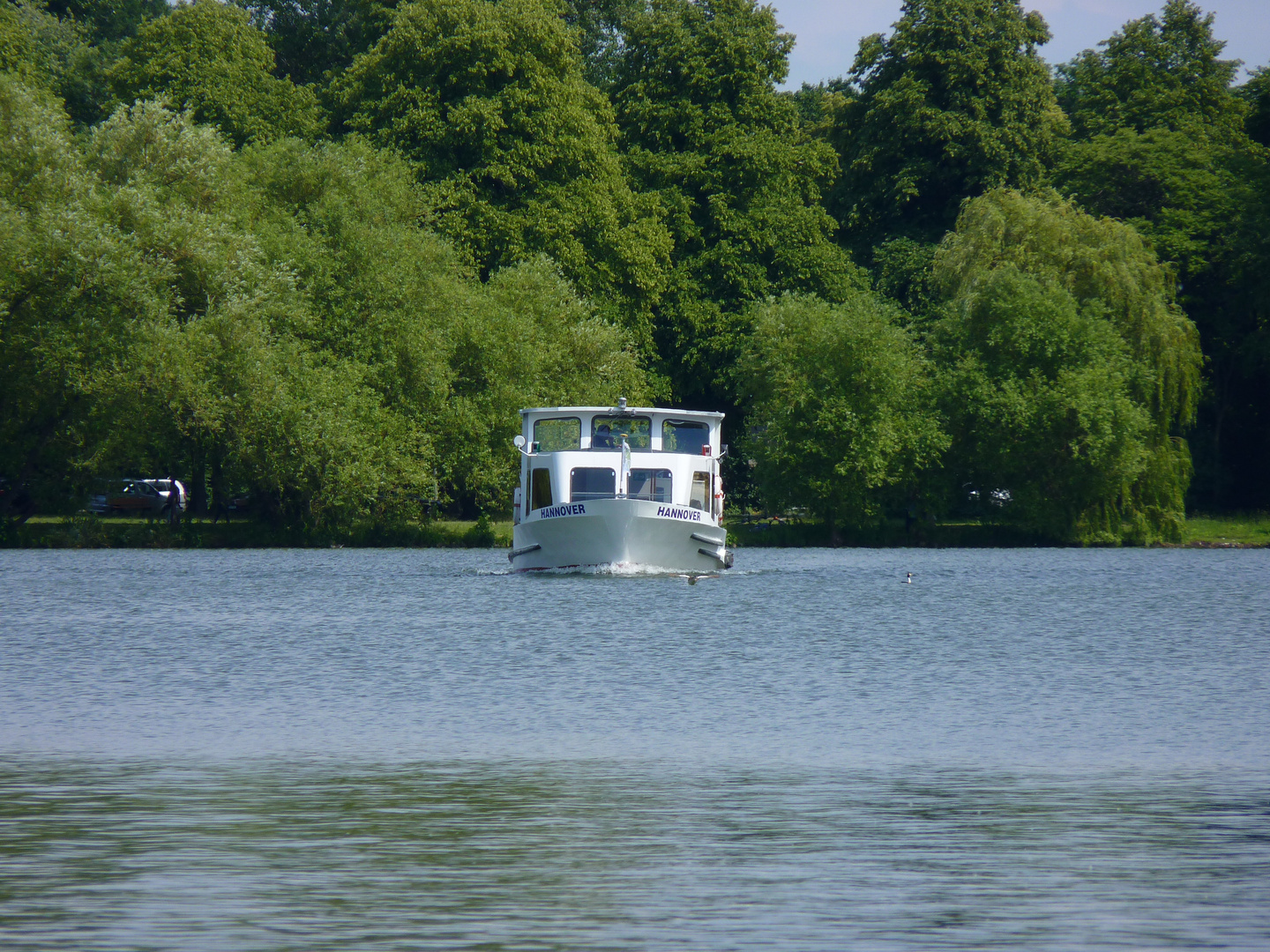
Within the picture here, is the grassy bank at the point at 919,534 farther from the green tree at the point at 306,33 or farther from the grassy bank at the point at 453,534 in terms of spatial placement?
the green tree at the point at 306,33

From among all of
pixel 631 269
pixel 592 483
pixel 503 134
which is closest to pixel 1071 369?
pixel 631 269

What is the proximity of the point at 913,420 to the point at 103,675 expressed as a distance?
44.8 meters

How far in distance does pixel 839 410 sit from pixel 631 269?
10.8 metres

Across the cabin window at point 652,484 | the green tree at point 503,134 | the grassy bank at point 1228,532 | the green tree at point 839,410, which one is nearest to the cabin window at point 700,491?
the cabin window at point 652,484

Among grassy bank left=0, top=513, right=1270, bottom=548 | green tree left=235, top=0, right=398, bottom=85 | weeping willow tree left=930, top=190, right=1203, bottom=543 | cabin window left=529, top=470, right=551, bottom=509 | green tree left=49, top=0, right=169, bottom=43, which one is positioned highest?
green tree left=49, top=0, right=169, bottom=43

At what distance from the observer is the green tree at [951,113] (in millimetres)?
70938

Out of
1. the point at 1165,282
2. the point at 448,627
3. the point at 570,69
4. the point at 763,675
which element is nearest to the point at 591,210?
the point at 570,69

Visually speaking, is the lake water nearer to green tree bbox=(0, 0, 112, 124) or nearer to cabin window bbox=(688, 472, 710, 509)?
cabin window bbox=(688, 472, 710, 509)

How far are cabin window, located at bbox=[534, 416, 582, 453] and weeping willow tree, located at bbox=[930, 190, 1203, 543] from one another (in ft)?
73.2

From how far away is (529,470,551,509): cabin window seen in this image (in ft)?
144

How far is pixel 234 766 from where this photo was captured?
48.0 ft

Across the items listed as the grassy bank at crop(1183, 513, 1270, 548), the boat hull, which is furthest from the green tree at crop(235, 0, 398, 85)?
the grassy bank at crop(1183, 513, 1270, 548)

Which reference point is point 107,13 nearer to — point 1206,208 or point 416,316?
point 416,316

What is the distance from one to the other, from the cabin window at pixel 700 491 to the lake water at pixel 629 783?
1219 cm
